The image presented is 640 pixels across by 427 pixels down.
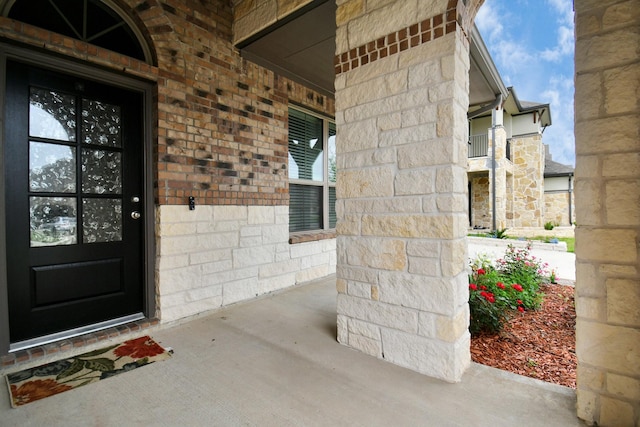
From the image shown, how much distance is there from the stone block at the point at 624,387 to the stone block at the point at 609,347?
1.1 inches

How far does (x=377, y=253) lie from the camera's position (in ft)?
6.53

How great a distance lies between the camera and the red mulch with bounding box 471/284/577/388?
77.6 inches

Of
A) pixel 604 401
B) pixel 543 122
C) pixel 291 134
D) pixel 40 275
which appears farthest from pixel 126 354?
pixel 543 122

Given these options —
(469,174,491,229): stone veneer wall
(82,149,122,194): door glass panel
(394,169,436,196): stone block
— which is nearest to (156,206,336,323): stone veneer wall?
(82,149,122,194): door glass panel

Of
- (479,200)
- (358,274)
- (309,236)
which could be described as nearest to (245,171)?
(309,236)

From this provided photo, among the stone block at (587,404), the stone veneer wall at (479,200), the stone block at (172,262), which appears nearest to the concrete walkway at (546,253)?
the stone block at (587,404)

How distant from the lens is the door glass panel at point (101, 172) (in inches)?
90.7

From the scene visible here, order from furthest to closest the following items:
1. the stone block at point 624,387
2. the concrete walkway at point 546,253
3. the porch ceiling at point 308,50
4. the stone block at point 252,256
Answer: the concrete walkway at point 546,253 → the stone block at point 252,256 → the porch ceiling at point 308,50 → the stone block at point 624,387

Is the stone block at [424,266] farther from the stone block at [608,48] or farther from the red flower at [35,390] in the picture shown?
the red flower at [35,390]

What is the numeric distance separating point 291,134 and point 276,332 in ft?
8.76

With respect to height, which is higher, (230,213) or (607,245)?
(230,213)

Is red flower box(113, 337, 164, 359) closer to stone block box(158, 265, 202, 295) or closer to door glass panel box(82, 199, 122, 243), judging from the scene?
stone block box(158, 265, 202, 295)

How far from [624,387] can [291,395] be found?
156cm

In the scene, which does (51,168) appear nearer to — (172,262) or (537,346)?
(172,262)
